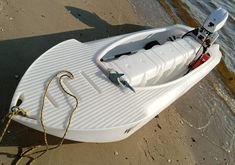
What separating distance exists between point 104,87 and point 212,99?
328 centimetres

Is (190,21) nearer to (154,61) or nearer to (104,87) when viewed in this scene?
(154,61)

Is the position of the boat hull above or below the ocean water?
above

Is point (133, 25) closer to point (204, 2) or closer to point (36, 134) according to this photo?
point (204, 2)

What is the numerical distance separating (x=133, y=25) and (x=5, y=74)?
3.85 meters

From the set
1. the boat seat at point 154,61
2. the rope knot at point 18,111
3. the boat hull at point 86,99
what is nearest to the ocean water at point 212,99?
the boat seat at point 154,61

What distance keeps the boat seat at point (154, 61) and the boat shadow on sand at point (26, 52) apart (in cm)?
142

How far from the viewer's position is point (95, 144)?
4.97 metres

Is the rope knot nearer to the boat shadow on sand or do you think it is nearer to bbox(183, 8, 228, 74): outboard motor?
the boat shadow on sand

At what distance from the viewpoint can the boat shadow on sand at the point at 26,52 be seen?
15.3ft

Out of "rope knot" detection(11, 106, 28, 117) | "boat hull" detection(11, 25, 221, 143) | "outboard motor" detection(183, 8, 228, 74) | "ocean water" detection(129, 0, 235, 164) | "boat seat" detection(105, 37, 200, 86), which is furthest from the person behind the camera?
"outboard motor" detection(183, 8, 228, 74)

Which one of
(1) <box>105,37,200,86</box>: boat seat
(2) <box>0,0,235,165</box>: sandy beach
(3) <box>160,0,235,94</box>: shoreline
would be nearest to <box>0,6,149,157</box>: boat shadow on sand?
(2) <box>0,0,235,165</box>: sandy beach

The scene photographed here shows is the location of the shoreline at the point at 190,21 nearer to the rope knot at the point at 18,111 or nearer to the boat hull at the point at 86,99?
the boat hull at the point at 86,99

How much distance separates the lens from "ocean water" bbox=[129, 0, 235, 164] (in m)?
6.40

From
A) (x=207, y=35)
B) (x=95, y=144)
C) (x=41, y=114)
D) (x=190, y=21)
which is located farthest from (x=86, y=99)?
(x=190, y=21)
